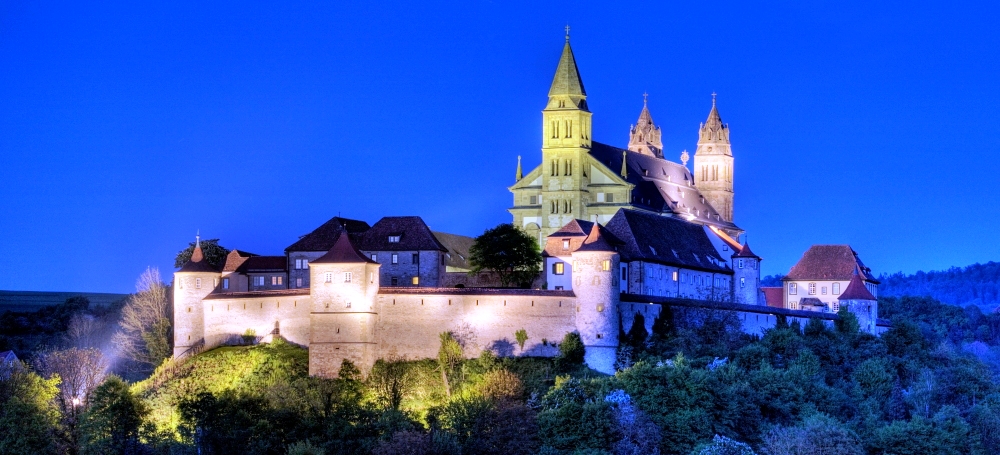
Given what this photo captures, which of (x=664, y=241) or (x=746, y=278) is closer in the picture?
(x=664, y=241)

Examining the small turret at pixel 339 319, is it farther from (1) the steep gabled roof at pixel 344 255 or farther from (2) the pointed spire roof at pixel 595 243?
(2) the pointed spire roof at pixel 595 243

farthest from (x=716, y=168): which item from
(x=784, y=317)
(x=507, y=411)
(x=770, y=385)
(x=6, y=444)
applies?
(x=6, y=444)

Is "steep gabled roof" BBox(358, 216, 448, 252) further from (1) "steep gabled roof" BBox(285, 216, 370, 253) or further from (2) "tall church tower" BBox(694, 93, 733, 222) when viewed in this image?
(2) "tall church tower" BBox(694, 93, 733, 222)

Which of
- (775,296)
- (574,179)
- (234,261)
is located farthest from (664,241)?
(234,261)

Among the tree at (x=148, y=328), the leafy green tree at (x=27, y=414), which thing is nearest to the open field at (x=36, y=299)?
the tree at (x=148, y=328)

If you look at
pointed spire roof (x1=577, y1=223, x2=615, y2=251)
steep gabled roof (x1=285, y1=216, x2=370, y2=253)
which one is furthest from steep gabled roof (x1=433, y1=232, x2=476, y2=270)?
pointed spire roof (x1=577, y1=223, x2=615, y2=251)

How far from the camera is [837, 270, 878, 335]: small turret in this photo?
3765 inches

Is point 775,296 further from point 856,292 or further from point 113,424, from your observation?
point 113,424

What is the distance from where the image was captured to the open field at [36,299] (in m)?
136

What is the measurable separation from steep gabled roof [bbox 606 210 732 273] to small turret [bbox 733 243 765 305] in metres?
Answer: 0.78

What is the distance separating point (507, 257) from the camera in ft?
294

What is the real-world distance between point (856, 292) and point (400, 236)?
27827 millimetres

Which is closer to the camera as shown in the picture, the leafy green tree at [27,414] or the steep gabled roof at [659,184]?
the leafy green tree at [27,414]

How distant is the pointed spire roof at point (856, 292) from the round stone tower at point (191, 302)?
37.3 m
